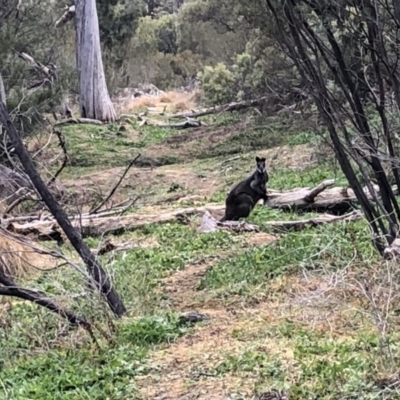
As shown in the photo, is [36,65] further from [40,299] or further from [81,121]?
[40,299]

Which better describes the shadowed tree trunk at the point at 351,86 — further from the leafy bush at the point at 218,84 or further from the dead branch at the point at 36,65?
the leafy bush at the point at 218,84

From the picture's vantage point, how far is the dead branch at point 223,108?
67.8ft

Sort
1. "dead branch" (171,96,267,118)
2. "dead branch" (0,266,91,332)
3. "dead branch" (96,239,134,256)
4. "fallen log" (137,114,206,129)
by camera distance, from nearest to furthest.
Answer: "dead branch" (0,266,91,332)
"dead branch" (96,239,134,256)
"dead branch" (171,96,267,118)
"fallen log" (137,114,206,129)

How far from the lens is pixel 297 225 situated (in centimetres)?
805

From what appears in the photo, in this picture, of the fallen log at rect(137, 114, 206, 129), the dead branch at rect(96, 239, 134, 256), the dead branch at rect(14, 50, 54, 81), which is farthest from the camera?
the fallen log at rect(137, 114, 206, 129)

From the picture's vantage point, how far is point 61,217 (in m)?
5.31

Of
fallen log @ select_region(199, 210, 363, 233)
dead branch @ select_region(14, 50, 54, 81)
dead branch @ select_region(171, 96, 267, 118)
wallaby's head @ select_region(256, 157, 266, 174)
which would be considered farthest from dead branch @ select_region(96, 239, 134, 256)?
dead branch @ select_region(171, 96, 267, 118)

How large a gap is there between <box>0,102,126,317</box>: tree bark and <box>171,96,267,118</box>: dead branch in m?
14.8

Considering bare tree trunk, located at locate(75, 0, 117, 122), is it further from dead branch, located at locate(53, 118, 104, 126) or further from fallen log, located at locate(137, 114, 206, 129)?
fallen log, located at locate(137, 114, 206, 129)

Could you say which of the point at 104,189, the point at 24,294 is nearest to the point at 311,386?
the point at 24,294

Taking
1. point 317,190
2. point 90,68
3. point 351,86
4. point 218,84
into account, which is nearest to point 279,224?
point 317,190

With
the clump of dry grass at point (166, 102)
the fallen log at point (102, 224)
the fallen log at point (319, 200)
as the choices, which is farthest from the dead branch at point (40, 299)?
the clump of dry grass at point (166, 102)

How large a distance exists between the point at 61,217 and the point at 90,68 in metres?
19.9

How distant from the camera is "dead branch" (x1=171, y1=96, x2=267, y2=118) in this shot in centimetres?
2067
